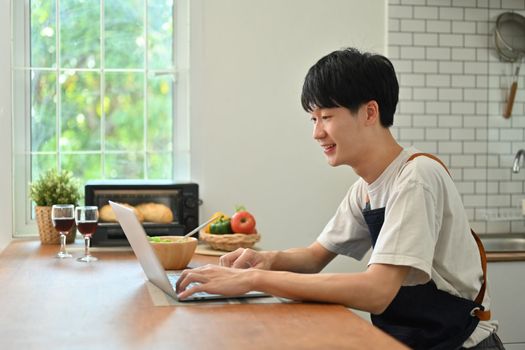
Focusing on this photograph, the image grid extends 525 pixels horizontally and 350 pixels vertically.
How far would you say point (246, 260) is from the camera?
8.30ft

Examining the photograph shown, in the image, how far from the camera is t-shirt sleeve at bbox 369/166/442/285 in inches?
83.4

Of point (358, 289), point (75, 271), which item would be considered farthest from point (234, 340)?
point (75, 271)

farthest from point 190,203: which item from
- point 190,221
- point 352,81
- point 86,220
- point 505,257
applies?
point 505,257

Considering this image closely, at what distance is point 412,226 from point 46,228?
1986 millimetres

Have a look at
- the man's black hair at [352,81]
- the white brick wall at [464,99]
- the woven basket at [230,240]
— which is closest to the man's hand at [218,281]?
the man's black hair at [352,81]

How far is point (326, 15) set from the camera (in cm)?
421

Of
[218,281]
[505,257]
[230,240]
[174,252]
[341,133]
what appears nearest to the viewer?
[218,281]

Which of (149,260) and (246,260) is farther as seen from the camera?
(246,260)

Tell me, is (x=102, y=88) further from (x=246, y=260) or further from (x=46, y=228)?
(x=246, y=260)

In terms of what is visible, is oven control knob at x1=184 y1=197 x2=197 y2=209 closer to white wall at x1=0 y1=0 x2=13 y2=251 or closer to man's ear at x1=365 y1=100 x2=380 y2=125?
white wall at x1=0 y1=0 x2=13 y2=251

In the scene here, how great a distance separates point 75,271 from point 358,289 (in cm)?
114

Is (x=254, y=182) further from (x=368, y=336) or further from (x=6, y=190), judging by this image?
(x=368, y=336)

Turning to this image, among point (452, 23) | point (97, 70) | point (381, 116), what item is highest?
point (452, 23)

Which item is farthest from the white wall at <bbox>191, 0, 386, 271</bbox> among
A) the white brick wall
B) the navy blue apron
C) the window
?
the navy blue apron
